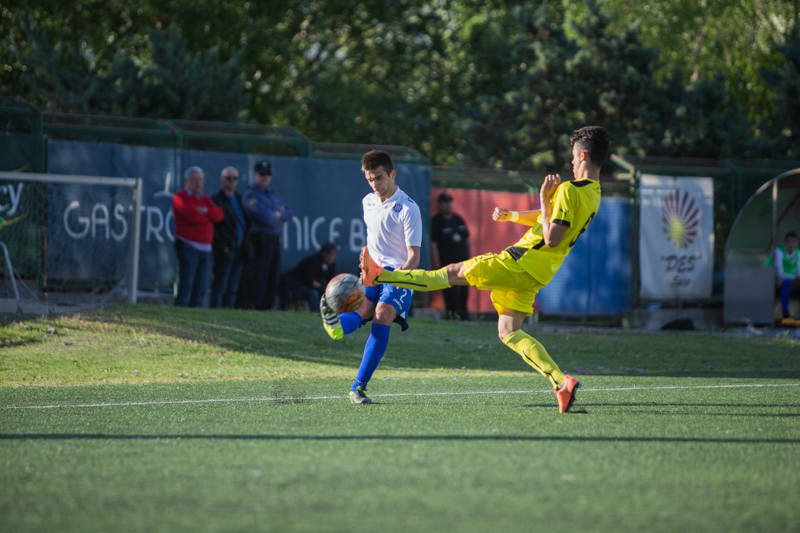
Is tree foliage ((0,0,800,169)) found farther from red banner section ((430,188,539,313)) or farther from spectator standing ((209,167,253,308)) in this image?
red banner section ((430,188,539,313))

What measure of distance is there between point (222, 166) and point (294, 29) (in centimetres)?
1673

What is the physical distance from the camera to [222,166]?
44.5ft

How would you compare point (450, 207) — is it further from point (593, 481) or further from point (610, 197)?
point (593, 481)

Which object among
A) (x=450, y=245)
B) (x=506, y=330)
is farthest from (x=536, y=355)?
(x=450, y=245)

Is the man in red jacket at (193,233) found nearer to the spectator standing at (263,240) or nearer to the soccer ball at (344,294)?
the spectator standing at (263,240)

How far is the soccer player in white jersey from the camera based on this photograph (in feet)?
20.6

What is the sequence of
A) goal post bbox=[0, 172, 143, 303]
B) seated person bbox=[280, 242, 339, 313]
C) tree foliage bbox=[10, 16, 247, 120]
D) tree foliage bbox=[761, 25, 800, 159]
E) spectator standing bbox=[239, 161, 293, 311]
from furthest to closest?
tree foliage bbox=[761, 25, 800, 159], tree foliage bbox=[10, 16, 247, 120], seated person bbox=[280, 242, 339, 313], spectator standing bbox=[239, 161, 293, 311], goal post bbox=[0, 172, 143, 303]

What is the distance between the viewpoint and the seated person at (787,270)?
1503cm

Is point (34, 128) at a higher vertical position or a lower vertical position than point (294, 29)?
lower

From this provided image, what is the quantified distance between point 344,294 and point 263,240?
7.43 m

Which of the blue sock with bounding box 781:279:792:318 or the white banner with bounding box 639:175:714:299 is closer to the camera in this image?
the blue sock with bounding box 781:279:792:318

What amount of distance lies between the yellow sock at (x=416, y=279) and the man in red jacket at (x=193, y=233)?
7.16 meters

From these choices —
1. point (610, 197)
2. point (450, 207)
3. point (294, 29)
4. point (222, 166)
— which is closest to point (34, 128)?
point (222, 166)

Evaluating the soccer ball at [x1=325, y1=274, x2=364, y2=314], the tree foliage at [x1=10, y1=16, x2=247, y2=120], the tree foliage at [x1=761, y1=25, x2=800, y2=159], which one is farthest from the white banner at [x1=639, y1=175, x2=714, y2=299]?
the tree foliage at [x1=10, y1=16, x2=247, y2=120]
